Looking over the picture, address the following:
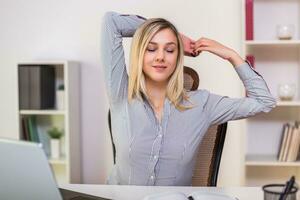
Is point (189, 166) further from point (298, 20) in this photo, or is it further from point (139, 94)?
point (298, 20)

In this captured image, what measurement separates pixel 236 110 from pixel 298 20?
139cm

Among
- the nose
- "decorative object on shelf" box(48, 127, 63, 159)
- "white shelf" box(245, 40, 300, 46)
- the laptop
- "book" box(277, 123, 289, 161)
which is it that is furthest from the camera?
"decorative object on shelf" box(48, 127, 63, 159)

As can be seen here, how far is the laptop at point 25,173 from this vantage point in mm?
856

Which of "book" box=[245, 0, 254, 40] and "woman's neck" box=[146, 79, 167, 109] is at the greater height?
"book" box=[245, 0, 254, 40]

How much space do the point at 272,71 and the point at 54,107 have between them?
4.61 ft

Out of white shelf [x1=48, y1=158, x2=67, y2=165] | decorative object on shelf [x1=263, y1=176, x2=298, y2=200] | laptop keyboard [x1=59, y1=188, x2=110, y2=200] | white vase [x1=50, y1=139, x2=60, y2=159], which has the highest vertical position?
decorative object on shelf [x1=263, y1=176, x2=298, y2=200]

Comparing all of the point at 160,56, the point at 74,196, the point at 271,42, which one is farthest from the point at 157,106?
the point at 271,42

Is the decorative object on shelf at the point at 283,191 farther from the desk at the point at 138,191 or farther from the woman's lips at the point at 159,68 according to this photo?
the woman's lips at the point at 159,68

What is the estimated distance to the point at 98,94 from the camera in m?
3.05

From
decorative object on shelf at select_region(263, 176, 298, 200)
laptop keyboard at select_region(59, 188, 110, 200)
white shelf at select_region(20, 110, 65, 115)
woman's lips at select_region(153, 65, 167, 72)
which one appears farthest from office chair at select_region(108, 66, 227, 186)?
white shelf at select_region(20, 110, 65, 115)

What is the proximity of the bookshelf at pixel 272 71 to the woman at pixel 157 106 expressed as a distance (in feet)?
3.73

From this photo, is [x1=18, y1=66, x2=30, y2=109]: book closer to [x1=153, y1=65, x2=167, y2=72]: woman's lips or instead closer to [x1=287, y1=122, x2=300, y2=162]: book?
[x1=153, y1=65, x2=167, y2=72]: woman's lips

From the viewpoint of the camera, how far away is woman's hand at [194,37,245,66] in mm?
1735

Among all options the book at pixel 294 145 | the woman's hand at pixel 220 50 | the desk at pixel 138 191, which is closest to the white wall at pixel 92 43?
the book at pixel 294 145
